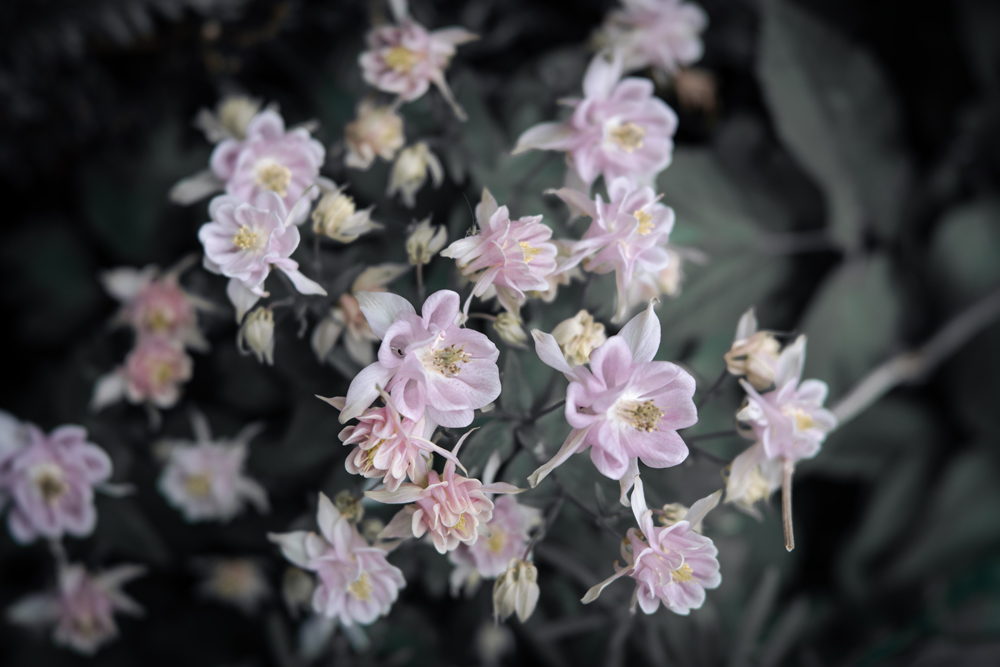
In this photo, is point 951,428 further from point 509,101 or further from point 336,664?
point 336,664

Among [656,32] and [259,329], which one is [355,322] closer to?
[259,329]

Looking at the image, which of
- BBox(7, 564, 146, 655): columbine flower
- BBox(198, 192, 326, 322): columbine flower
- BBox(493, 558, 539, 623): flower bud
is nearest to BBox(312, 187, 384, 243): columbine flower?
BBox(198, 192, 326, 322): columbine flower

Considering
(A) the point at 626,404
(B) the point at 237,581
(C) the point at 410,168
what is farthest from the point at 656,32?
(B) the point at 237,581

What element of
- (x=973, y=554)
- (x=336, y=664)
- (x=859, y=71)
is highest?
(x=859, y=71)

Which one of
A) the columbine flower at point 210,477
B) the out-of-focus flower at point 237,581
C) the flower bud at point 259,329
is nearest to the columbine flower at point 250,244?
the flower bud at point 259,329

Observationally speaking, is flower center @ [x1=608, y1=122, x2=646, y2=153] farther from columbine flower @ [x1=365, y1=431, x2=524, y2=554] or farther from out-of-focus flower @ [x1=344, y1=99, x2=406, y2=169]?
columbine flower @ [x1=365, y1=431, x2=524, y2=554]

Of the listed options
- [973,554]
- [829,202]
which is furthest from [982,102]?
[973,554]

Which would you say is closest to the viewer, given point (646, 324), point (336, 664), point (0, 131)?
point (646, 324)
